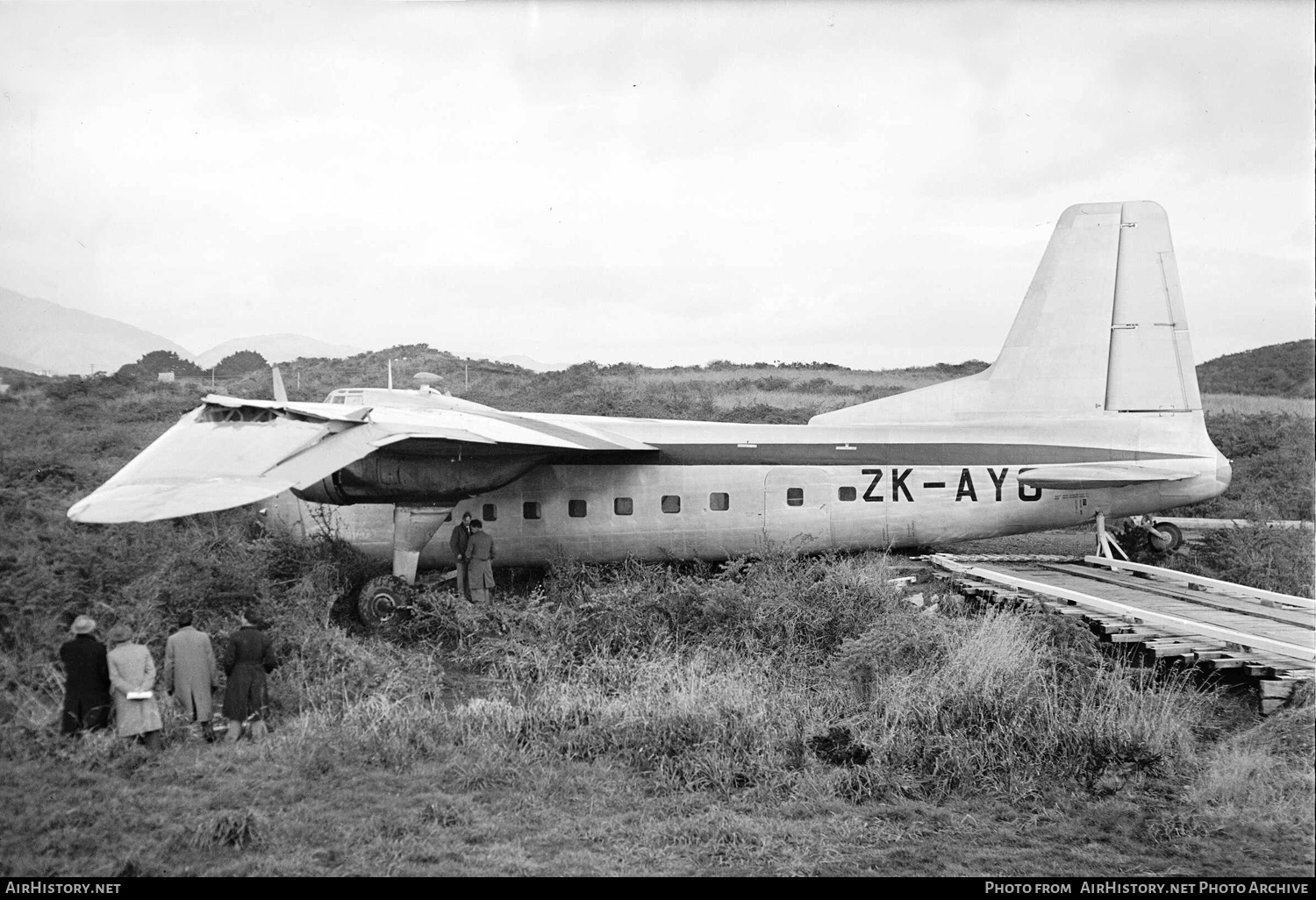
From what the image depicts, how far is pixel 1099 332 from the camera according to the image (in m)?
16.2

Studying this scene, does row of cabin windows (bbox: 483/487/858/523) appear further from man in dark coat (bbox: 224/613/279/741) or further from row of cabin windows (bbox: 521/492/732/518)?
man in dark coat (bbox: 224/613/279/741)

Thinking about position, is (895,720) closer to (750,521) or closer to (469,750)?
(469,750)

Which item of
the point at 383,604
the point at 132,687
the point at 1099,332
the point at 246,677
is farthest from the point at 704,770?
the point at 1099,332

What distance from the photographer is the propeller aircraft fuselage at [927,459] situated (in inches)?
610

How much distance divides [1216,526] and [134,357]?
4474 cm

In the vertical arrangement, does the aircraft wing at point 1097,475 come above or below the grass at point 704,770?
above

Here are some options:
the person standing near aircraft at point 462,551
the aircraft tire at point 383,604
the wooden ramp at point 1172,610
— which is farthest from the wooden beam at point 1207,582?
the aircraft tire at point 383,604

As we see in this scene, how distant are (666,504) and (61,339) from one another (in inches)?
847

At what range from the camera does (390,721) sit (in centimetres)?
898

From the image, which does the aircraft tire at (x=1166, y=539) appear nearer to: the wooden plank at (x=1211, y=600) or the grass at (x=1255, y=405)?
the wooden plank at (x=1211, y=600)

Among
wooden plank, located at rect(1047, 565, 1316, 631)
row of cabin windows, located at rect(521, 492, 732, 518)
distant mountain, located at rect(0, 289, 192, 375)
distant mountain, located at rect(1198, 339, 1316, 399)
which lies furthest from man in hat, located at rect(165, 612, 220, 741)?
distant mountain, located at rect(1198, 339, 1316, 399)

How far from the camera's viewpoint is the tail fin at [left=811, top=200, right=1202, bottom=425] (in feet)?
52.4

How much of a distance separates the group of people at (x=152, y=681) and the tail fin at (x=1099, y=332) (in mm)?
12249

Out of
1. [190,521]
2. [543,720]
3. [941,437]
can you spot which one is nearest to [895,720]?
[543,720]
